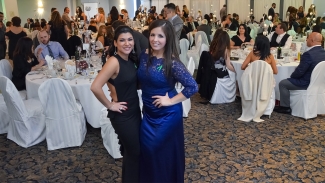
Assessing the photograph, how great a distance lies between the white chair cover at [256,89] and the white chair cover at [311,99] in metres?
0.49

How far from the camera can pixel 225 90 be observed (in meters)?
5.39

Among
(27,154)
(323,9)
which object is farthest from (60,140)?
(323,9)

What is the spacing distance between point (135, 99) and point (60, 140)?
6.19ft

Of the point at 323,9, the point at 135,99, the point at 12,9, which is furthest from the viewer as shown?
the point at 323,9

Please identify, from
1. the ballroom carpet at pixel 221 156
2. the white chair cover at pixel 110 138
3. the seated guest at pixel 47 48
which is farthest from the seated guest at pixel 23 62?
the white chair cover at pixel 110 138

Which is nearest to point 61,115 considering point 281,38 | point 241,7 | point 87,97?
point 87,97

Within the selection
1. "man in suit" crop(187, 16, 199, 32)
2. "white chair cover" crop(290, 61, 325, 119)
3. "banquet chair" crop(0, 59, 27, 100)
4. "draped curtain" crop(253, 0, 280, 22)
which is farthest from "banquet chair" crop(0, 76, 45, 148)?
"draped curtain" crop(253, 0, 280, 22)

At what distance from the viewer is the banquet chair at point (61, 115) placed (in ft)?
11.7

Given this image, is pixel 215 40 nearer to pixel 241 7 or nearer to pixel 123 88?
pixel 123 88

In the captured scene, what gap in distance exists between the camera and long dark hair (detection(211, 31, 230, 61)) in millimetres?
5020

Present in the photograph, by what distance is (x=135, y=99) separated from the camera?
2311mm

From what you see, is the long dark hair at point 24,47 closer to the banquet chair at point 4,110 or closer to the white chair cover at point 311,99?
the banquet chair at point 4,110

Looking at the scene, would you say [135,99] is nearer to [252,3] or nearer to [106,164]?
[106,164]

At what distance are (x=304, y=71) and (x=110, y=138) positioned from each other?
2.79 m
